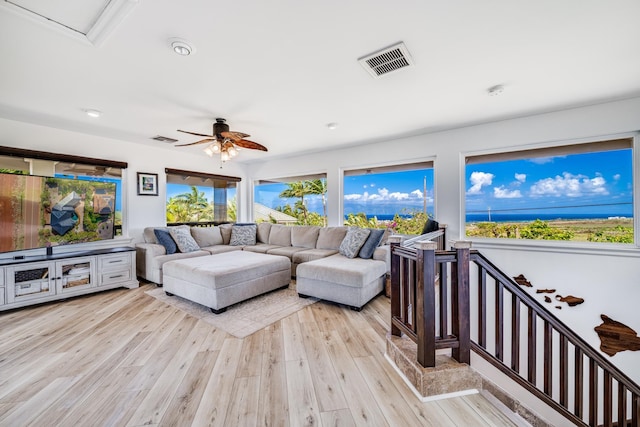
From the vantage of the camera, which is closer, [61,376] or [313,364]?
[61,376]

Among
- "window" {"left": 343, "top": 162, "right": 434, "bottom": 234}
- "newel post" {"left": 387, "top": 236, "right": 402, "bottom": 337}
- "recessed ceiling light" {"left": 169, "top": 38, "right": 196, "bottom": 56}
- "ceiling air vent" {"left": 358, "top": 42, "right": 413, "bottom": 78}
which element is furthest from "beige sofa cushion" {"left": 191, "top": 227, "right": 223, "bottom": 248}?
"ceiling air vent" {"left": 358, "top": 42, "right": 413, "bottom": 78}

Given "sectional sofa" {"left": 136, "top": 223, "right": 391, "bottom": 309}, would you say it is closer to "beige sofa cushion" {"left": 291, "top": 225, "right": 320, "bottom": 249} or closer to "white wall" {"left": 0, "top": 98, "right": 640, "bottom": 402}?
"beige sofa cushion" {"left": 291, "top": 225, "right": 320, "bottom": 249}

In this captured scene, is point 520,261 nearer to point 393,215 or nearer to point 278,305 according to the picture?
point 393,215

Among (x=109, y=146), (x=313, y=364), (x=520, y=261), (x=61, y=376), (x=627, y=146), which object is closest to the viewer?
(x=61, y=376)

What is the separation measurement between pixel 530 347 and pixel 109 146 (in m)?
5.93

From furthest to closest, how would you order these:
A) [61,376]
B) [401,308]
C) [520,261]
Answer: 1. [520,261]
2. [401,308]
3. [61,376]

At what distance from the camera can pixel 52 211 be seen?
3463mm

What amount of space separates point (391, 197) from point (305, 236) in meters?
1.83

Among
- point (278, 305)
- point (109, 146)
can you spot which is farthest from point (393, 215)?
point (109, 146)

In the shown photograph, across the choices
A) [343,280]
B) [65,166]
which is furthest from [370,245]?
[65,166]

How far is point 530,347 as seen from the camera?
1.83m

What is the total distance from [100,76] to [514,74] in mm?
3802

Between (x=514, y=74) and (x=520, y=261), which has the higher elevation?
(x=514, y=74)

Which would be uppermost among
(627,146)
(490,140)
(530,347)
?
(490,140)
